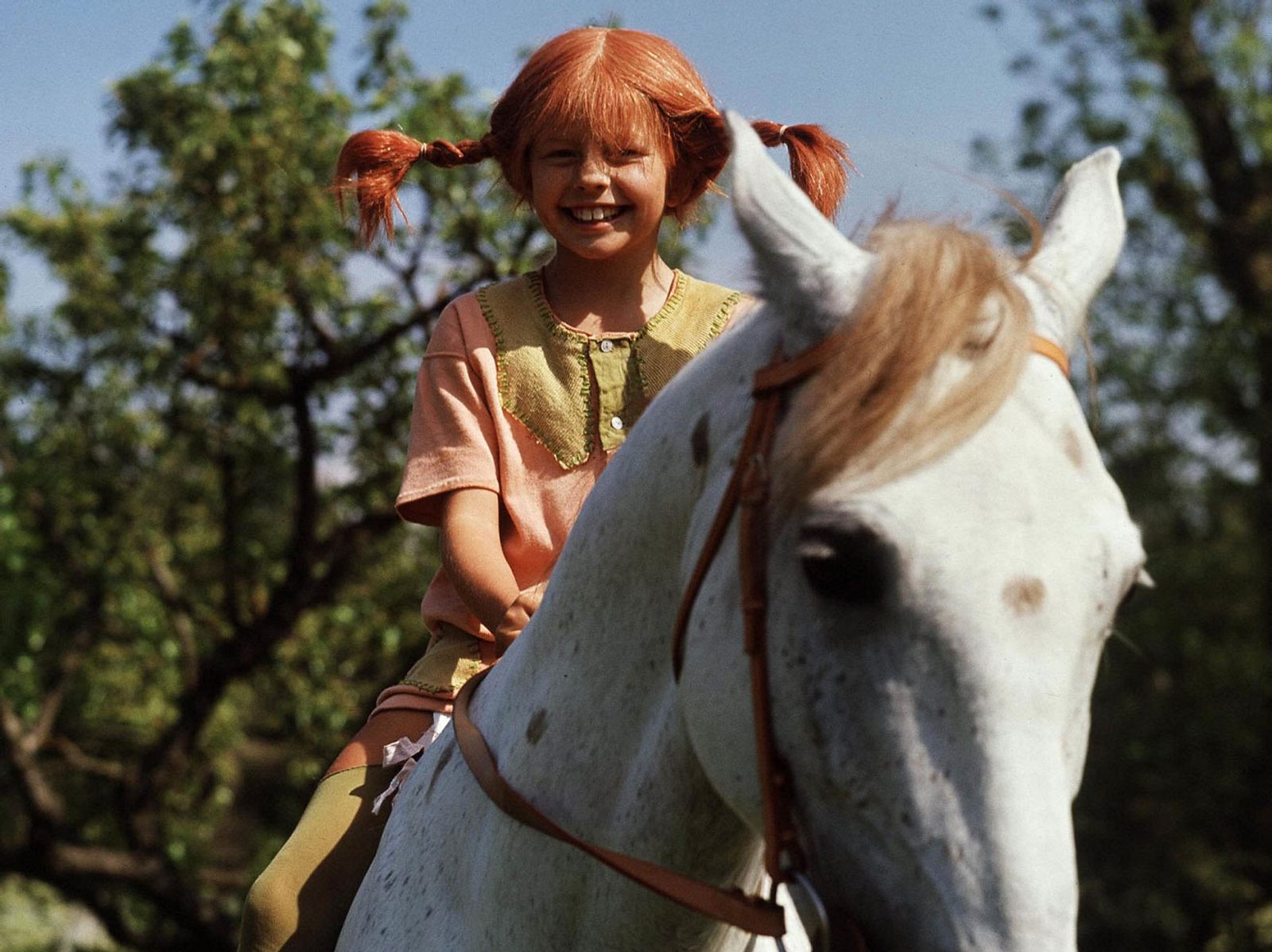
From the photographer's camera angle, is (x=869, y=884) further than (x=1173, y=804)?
No

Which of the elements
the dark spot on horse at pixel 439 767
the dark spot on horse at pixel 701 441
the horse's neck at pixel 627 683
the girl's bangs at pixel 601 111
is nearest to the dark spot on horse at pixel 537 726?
the horse's neck at pixel 627 683

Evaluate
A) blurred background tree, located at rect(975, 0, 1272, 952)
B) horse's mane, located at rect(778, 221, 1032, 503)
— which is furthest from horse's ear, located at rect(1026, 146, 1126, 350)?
blurred background tree, located at rect(975, 0, 1272, 952)

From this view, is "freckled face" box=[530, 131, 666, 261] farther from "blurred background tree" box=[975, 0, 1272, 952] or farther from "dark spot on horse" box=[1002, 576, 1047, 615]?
"blurred background tree" box=[975, 0, 1272, 952]

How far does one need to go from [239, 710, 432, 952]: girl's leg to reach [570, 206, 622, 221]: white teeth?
85cm

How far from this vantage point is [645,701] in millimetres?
1834

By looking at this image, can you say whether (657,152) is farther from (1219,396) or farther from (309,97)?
(1219,396)

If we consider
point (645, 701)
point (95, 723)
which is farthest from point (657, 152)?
point (95, 723)

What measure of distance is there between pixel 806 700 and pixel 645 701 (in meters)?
0.37

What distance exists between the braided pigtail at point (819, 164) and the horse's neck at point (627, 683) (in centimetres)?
81

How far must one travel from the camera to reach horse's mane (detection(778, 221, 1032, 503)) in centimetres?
147

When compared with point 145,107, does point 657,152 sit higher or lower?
lower

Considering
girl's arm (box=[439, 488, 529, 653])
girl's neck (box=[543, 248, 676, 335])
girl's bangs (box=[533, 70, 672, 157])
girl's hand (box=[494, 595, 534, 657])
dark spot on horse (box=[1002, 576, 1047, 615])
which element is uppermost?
girl's bangs (box=[533, 70, 672, 157])

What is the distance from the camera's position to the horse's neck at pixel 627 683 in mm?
1771

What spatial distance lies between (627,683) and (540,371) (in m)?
0.78
